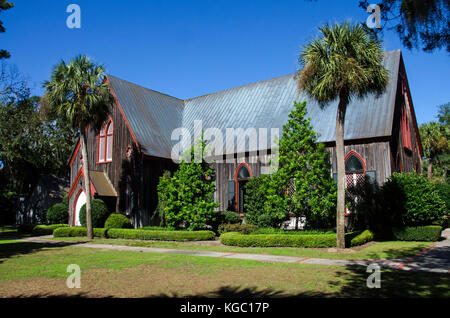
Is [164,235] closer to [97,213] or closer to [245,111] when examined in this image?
[97,213]

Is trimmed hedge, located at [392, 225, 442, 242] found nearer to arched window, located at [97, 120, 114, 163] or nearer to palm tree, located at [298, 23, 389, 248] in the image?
palm tree, located at [298, 23, 389, 248]

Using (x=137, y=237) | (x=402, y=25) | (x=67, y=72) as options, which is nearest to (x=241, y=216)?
(x=137, y=237)

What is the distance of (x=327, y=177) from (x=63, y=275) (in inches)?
500

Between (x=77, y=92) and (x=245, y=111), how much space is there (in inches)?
489

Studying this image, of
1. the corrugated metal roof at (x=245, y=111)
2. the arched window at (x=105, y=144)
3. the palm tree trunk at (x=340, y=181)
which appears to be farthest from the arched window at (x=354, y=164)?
the arched window at (x=105, y=144)

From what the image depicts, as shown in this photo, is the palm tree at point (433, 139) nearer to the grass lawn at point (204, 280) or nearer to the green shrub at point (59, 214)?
the grass lawn at point (204, 280)

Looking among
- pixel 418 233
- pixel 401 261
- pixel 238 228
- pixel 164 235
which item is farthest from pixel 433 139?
pixel 401 261

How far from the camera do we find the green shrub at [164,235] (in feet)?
61.2

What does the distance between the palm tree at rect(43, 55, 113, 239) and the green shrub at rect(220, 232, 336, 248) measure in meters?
9.27

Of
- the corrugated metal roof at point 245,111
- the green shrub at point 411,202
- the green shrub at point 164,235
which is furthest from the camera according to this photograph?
the corrugated metal roof at point 245,111

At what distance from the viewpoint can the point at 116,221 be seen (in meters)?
22.7

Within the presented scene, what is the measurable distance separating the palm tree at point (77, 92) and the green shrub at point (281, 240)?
30.4 ft

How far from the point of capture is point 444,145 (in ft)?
148
